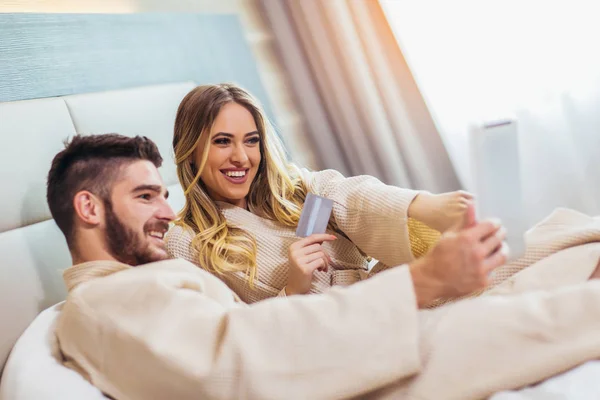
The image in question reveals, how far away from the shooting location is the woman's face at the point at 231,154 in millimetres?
1117

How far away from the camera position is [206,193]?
1.17 meters

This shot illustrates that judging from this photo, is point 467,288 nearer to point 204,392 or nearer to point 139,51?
point 204,392

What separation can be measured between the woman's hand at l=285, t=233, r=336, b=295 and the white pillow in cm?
37

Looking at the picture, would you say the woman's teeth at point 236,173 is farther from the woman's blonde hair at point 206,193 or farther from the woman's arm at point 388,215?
the woman's arm at point 388,215

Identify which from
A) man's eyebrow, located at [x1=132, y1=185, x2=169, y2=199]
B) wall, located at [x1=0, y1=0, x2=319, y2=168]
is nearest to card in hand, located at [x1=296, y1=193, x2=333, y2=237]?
man's eyebrow, located at [x1=132, y1=185, x2=169, y2=199]

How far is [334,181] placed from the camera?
4.09 ft

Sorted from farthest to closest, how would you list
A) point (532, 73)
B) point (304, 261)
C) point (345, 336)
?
1. point (532, 73)
2. point (304, 261)
3. point (345, 336)

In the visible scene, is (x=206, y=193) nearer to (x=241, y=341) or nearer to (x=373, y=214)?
(x=373, y=214)

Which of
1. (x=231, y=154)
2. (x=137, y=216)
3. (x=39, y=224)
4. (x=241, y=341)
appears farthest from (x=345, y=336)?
(x=39, y=224)

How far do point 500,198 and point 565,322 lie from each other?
0.17 m

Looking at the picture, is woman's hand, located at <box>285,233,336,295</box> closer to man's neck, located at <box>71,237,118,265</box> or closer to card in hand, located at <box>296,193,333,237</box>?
card in hand, located at <box>296,193,333,237</box>

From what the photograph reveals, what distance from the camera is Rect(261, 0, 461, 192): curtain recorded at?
186 cm

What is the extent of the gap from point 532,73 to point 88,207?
1.25 m

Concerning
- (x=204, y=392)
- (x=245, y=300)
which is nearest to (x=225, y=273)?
(x=245, y=300)
